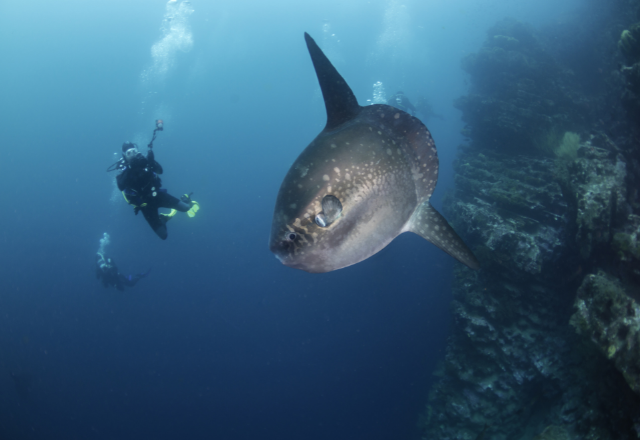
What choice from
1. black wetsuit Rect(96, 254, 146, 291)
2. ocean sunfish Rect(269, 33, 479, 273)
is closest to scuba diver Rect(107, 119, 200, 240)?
ocean sunfish Rect(269, 33, 479, 273)

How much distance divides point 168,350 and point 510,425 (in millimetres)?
36496

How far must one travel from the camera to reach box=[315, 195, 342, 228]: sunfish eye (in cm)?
132

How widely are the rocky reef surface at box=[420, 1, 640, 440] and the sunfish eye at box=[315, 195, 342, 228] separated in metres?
3.58

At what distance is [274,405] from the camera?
22.6 meters

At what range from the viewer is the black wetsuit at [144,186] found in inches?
265

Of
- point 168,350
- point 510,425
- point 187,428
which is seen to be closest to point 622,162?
point 510,425

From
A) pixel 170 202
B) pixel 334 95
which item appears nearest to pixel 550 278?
pixel 334 95

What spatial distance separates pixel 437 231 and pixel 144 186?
7298 millimetres

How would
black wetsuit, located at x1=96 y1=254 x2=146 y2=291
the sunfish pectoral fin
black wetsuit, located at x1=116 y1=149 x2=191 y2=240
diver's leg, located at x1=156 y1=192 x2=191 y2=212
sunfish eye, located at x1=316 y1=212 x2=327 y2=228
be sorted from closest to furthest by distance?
1. sunfish eye, located at x1=316 y1=212 x2=327 y2=228
2. the sunfish pectoral fin
3. black wetsuit, located at x1=116 y1=149 x2=191 y2=240
4. diver's leg, located at x1=156 y1=192 x2=191 y2=212
5. black wetsuit, located at x1=96 y1=254 x2=146 y2=291

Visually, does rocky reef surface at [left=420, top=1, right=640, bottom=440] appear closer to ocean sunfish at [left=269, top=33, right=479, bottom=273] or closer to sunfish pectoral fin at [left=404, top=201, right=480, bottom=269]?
sunfish pectoral fin at [left=404, top=201, right=480, bottom=269]

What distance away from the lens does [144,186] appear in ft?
22.6

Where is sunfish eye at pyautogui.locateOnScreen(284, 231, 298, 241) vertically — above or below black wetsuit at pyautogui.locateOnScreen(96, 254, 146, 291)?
below

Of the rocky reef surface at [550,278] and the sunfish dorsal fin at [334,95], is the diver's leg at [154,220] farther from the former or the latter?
the rocky reef surface at [550,278]

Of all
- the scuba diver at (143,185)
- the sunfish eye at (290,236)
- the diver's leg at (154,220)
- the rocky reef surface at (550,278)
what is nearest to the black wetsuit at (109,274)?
the diver's leg at (154,220)
